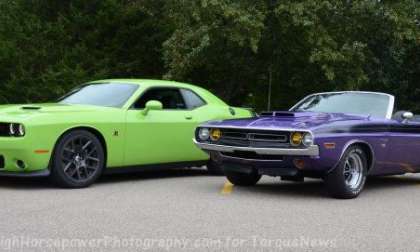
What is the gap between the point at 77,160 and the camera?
8688 mm

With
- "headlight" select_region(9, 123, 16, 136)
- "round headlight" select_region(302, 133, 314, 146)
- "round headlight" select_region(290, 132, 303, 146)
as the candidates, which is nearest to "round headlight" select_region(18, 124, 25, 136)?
"headlight" select_region(9, 123, 16, 136)

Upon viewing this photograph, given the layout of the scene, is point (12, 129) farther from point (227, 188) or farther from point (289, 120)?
point (289, 120)

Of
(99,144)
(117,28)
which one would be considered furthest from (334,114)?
(117,28)

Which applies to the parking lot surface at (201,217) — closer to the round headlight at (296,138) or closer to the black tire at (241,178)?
the black tire at (241,178)

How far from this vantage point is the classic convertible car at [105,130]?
8.38 m

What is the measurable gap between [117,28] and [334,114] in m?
23.8

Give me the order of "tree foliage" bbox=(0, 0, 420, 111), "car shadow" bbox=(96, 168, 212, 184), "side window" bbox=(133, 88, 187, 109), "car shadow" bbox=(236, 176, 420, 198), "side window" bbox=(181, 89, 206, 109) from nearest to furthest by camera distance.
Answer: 1. "car shadow" bbox=(236, 176, 420, 198)
2. "side window" bbox=(133, 88, 187, 109)
3. "car shadow" bbox=(96, 168, 212, 184)
4. "side window" bbox=(181, 89, 206, 109)
5. "tree foliage" bbox=(0, 0, 420, 111)

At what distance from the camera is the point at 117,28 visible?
104 ft

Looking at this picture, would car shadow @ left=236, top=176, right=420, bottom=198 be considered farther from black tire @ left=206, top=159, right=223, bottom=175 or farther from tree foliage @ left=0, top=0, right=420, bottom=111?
tree foliage @ left=0, top=0, right=420, bottom=111

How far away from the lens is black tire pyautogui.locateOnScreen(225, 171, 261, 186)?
30.4 ft

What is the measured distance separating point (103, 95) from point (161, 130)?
3.09ft

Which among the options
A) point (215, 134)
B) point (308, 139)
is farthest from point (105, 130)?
point (308, 139)

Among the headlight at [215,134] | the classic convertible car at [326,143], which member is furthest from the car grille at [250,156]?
the headlight at [215,134]

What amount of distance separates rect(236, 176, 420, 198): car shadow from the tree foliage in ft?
44.8
